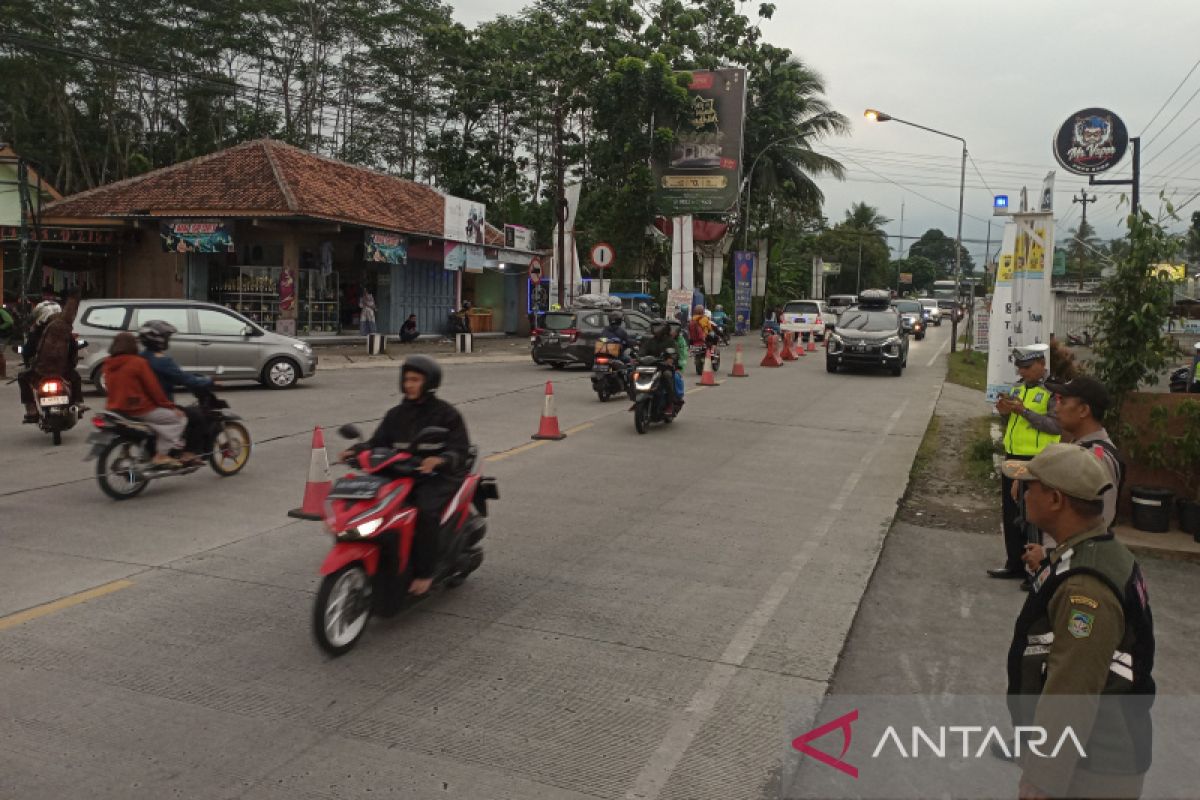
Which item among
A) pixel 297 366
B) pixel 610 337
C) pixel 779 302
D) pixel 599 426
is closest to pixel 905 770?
pixel 599 426

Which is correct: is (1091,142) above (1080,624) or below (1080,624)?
above

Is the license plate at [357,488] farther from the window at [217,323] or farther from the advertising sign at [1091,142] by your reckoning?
the advertising sign at [1091,142]

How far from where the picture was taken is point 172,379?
9000 mm

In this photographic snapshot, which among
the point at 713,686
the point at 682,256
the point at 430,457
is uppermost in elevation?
the point at 682,256

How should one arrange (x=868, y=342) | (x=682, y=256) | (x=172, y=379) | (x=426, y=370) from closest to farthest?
(x=426, y=370) → (x=172, y=379) → (x=868, y=342) → (x=682, y=256)

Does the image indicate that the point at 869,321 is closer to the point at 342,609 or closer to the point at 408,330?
the point at 408,330

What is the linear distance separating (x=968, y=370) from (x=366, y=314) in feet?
58.1

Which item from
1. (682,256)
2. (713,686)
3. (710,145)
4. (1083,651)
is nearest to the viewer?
(1083,651)

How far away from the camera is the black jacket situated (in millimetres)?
5641

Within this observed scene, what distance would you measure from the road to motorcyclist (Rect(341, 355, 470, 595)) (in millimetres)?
465

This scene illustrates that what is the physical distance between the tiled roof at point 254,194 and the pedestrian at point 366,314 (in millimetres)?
2395

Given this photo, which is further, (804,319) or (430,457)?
(804,319)

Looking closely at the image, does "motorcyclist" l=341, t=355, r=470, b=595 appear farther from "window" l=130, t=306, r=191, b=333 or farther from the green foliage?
"window" l=130, t=306, r=191, b=333

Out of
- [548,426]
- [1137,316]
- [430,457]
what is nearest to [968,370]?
[548,426]
